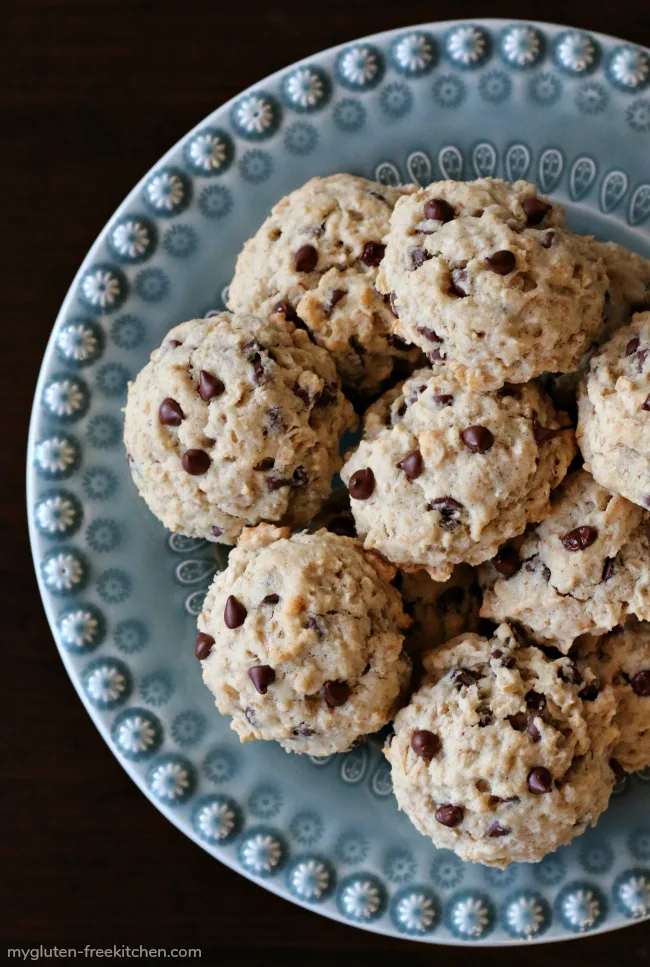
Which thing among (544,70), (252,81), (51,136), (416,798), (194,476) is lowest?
(416,798)

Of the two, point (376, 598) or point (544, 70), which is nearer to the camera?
point (376, 598)

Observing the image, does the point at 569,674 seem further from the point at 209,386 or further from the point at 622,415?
the point at 209,386

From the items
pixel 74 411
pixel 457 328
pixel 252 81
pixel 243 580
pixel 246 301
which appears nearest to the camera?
pixel 457 328

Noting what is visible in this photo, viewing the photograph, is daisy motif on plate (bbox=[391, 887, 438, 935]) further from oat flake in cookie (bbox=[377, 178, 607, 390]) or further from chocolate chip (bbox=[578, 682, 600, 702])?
oat flake in cookie (bbox=[377, 178, 607, 390])

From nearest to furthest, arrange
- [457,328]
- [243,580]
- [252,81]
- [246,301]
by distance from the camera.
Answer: [457,328] < [243,580] < [246,301] < [252,81]

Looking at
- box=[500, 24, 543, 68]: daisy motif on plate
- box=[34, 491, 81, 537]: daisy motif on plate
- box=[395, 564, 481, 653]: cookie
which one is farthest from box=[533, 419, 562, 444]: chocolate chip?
box=[34, 491, 81, 537]: daisy motif on plate

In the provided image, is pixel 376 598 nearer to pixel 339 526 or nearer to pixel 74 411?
pixel 339 526

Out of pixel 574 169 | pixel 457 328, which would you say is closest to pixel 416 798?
pixel 457 328
